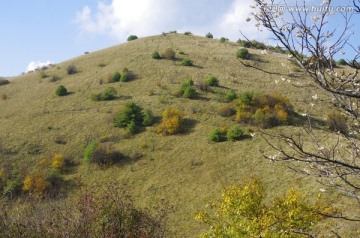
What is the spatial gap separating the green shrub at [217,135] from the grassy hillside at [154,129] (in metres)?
0.74

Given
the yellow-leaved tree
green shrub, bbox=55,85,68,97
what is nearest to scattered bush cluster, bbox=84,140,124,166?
green shrub, bbox=55,85,68,97

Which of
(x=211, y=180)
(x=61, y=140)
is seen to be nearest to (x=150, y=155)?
(x=211, y=180)

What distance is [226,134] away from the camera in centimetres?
4366

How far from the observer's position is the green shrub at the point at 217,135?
42.8m

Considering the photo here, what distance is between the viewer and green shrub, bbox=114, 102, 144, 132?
1882 inches

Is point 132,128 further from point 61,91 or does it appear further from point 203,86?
point 61,91

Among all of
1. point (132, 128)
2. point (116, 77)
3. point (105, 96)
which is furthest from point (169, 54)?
point (132, 128)

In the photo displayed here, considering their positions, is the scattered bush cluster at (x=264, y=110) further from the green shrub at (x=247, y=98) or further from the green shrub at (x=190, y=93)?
the green shrub at (x=190, y=93)

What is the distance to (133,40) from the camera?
281ft

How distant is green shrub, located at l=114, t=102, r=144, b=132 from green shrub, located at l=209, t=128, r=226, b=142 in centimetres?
938

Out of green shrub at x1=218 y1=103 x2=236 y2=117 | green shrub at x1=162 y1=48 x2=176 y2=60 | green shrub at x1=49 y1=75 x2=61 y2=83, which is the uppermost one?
green shrub at x1=162 y1=48 x2=176 y2=60

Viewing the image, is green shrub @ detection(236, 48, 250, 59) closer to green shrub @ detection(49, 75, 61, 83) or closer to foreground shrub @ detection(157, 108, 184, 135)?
foreground shrub @ detection(157, 108, 184, 135)

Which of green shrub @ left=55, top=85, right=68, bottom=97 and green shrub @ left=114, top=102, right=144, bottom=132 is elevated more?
green shrub @ left=55, top=85, right=68, bottom=97

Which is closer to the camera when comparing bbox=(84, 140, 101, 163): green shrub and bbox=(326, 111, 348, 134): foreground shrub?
bbox=(326, 111, 348, 134): foreground shrub
